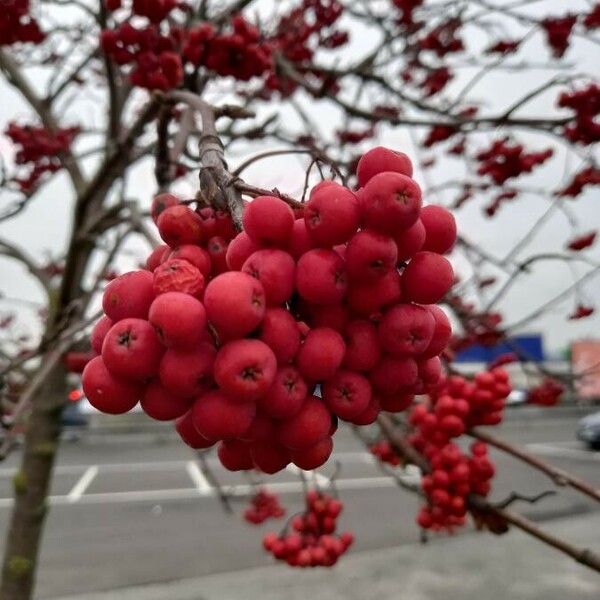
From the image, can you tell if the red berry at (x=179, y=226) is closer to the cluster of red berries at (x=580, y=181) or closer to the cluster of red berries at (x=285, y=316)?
the cluster of red berries at (x=285, y=316)

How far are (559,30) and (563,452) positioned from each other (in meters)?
14.8

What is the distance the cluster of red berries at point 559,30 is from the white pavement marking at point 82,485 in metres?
10.6

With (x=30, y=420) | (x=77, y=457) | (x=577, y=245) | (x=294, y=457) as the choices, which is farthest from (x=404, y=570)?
(x=77, y=457)

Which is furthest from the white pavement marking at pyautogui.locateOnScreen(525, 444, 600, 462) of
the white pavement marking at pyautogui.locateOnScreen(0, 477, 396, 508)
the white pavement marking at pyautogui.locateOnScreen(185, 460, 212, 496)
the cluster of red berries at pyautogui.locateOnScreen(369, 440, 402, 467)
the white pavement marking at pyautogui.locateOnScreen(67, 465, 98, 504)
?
the cluster of red berries at pyautogui.locateOnScreen(369, 440, 402, 467)

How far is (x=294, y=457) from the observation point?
32.0 inches

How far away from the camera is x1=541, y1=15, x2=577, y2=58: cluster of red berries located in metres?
3.24

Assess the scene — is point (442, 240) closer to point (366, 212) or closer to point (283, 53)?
point (366, 212)

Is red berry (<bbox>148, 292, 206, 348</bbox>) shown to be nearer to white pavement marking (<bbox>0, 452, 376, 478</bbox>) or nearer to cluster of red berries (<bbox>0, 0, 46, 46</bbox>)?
cluster of red berries (<bbox>0, 0, 46, 46</bbox>)

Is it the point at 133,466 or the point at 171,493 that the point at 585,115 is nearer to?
the point at 171,493

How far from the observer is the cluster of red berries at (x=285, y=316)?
27.8 inches

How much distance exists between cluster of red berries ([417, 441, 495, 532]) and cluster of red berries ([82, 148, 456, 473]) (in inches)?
54.6

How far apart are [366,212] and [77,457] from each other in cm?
1674

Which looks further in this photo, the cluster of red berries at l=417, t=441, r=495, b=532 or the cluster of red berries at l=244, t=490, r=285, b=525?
the cluster of red berries at l=244, t=490, r=285, b=525

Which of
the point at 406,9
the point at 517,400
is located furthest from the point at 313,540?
the point at 517,400
